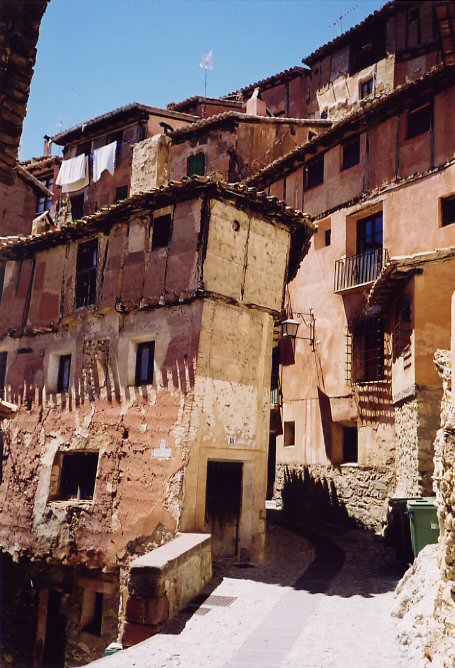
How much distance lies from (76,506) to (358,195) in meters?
13.9

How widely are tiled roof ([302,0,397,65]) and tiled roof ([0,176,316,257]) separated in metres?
20.4

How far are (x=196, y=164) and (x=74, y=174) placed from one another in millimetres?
6845

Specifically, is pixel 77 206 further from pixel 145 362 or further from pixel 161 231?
pixel 145 362

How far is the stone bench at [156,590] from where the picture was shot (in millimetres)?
9141

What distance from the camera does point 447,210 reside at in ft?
59.9

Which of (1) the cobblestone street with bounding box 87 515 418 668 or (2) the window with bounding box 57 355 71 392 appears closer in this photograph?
(1) the cobblestone street with bounding box 87 515 418 668

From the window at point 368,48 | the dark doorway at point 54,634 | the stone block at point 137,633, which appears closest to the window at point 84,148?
the window at point 368,48

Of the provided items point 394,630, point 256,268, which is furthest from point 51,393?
point 394,630

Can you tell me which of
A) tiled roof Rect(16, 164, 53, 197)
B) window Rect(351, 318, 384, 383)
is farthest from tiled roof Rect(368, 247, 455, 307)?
tiled roof Rect(16, 164, 53, 197)

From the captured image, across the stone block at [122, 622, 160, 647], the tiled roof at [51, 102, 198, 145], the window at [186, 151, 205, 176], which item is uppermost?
the tiled roof at [51, 102, 198, 145]

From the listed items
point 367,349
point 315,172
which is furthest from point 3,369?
point 315,172

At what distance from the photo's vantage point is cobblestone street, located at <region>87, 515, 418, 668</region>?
768 centimetres

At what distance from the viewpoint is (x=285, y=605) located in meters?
10.1

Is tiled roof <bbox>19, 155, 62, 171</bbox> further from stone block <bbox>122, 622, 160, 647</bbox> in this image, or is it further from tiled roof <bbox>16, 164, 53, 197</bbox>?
stone block <bbox>122, 622, 160, 647</bbox>
